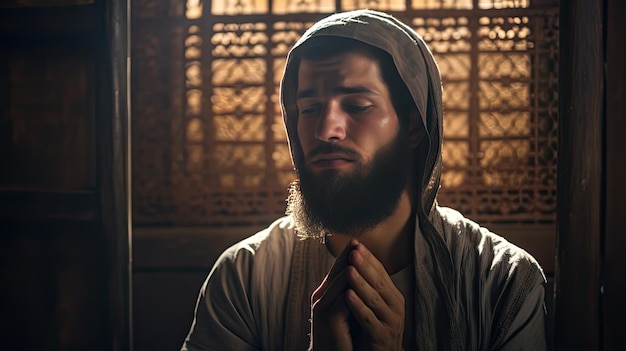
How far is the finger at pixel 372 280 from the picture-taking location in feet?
4.66

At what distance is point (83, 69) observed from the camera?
1.72 meters

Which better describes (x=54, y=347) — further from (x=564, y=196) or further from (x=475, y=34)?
(x=475, y=34)

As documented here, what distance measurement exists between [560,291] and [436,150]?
1.28ft

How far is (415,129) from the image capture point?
1609 millimetres

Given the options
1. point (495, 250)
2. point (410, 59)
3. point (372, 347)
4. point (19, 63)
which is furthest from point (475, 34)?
point (19, 63)

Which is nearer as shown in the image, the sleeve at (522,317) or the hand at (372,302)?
the hand at (372,302)

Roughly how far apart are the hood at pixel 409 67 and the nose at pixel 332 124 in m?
0.14

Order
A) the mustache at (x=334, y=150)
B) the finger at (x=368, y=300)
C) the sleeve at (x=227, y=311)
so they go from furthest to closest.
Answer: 1. the sleeve at (x=227, y=311)
2. the mustache at (x=334, y=150)
3. the finger at (x=368, y=300)

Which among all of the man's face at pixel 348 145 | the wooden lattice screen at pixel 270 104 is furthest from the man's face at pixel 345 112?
the wooden lattice screen at pixel 270 104

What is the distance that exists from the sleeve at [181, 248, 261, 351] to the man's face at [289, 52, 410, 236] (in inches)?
8.2

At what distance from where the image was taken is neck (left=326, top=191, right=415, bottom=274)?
63.2 inches

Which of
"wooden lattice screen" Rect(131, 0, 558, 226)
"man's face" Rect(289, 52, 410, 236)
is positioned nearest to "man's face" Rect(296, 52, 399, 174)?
"man's face" Rect(289, 52, 410, 236)

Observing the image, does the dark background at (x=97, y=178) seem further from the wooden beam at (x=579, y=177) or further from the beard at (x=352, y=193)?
the beard at (x=352, y=193)

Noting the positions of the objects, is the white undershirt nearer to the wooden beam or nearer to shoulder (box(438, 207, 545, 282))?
shoulder (box(438, 207, 545, 282))
